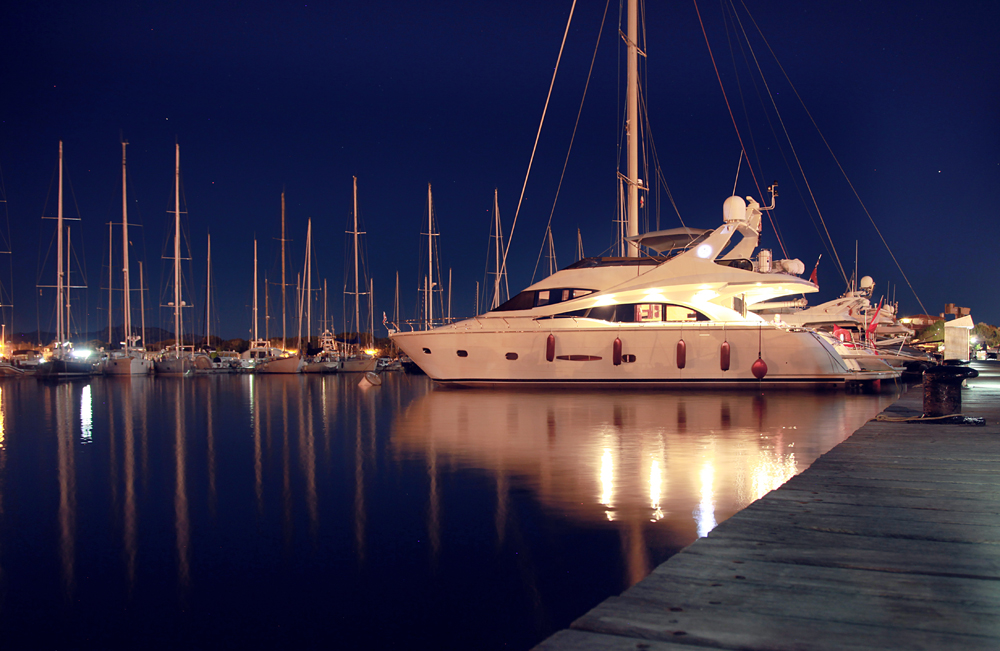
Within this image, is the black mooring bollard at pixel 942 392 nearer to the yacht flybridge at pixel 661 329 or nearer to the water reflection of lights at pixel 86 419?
the yacht flybridge at pixel 661 329

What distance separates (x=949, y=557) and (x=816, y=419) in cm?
1063

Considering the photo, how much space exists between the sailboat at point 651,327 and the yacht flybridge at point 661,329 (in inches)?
1.1


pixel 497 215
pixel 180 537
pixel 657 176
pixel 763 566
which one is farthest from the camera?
pixel 497 215

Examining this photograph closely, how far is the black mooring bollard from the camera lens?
8.11 metres

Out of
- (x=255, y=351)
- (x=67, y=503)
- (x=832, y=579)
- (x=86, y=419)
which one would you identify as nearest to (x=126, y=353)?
(x=255, y=351)

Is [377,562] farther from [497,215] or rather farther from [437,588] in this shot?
[497,215]

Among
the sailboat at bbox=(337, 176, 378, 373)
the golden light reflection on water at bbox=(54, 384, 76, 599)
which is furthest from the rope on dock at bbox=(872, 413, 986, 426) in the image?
the sailboat at bbox=(337, 176, 378, 373)

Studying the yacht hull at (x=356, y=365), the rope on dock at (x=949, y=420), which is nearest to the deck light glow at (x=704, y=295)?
the rope on dock at (x=949, y=420)

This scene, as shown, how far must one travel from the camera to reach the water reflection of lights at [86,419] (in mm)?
12086

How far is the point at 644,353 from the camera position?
19.7m

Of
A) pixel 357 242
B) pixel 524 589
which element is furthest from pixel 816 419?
pixel 357 242

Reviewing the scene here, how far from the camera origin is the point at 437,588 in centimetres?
433

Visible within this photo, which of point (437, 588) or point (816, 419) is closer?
point (437, 588)

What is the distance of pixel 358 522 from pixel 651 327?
14574mm
